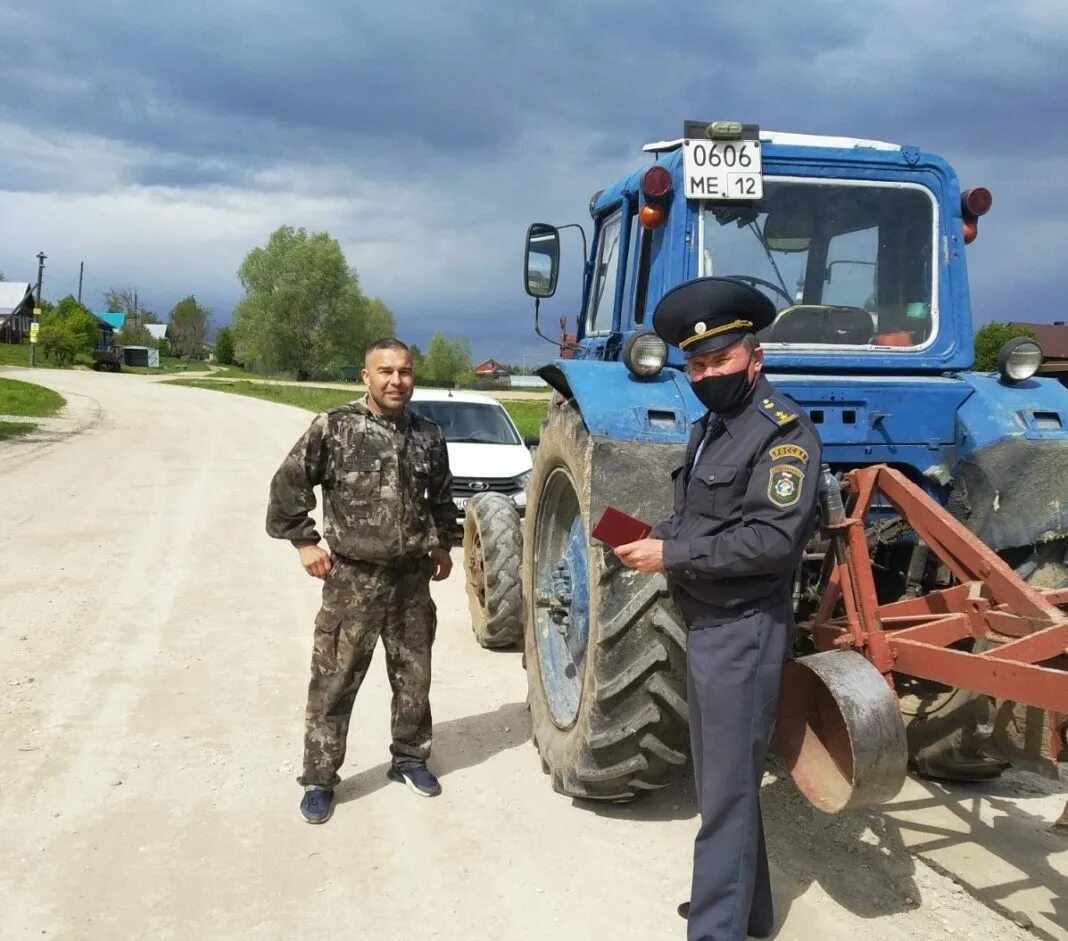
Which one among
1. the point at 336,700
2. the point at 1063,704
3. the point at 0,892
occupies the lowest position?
the point at 0,892

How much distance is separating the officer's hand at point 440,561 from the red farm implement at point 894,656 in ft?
5.13

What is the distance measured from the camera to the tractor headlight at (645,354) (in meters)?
3.78

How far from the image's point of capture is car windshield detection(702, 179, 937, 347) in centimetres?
425

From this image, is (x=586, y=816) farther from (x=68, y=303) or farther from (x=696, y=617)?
(x=68, y=303)

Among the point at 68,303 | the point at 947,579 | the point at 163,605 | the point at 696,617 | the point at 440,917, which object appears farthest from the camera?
the point at 68,303

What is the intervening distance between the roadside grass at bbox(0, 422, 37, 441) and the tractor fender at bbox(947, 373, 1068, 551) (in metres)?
17.3

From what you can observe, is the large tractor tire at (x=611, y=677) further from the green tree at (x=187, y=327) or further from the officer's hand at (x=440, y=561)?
the green tree at (x=187, y=327)

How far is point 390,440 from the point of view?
13.2ft

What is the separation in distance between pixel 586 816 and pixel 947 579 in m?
1.72

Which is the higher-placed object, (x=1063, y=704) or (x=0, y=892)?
(x=1063, y=704)

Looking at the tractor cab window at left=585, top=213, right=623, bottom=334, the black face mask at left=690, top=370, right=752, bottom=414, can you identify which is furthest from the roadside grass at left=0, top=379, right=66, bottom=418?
the black face mask at left=690, top=370, right=752, bottom=414

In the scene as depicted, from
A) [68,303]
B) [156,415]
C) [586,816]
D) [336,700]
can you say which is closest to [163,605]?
[336,700]

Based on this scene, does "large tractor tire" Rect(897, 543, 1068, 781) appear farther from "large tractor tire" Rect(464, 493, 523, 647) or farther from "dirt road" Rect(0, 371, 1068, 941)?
"large tractor tire" Rect(464, 493, 523, 647)

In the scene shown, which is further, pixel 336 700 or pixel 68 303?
pixel 68 303
